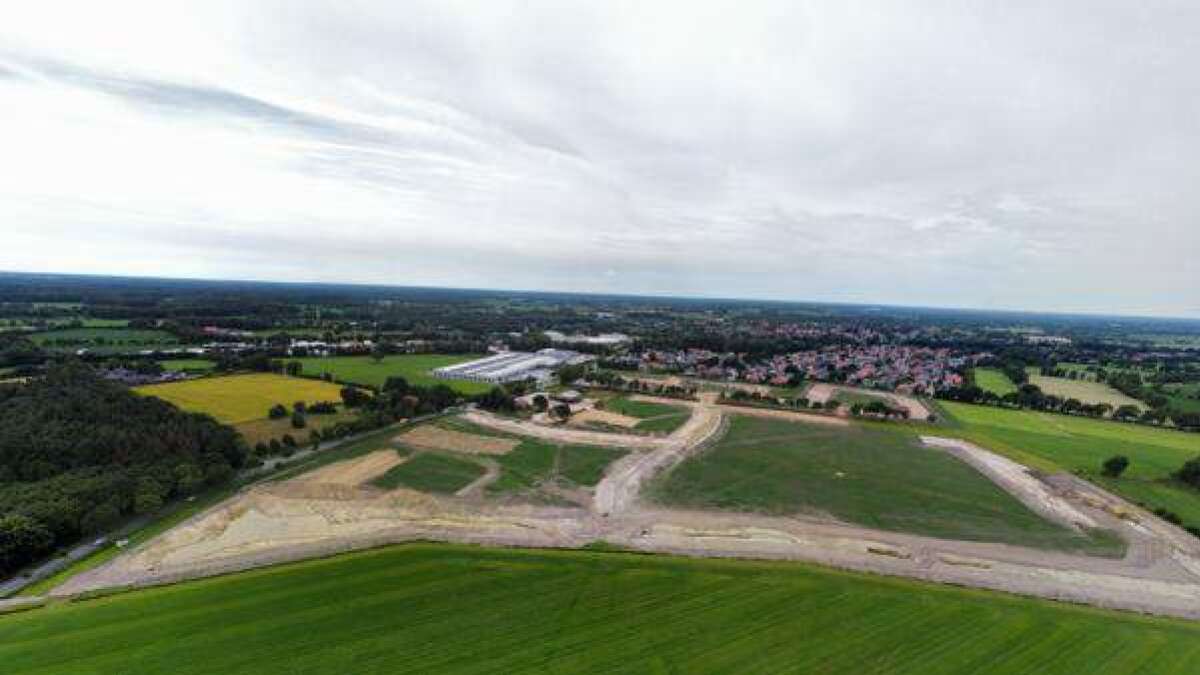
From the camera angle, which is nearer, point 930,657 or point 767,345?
point 930,657

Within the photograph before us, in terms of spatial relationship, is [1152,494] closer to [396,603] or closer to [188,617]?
[396,603]

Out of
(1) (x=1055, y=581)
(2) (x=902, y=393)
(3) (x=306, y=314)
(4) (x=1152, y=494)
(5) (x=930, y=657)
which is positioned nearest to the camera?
(5) (x=930, y=657)

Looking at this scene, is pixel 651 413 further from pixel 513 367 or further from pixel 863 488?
pixel 513 367

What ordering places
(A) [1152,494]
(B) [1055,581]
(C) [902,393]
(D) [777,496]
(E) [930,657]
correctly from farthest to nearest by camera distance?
(C) [902,393]
(A) [1152,494]
(D) [777,496]
(B) [1055,581]
(E) [930,657]

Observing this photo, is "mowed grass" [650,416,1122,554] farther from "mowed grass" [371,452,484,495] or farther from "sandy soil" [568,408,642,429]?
"mowed grass" [371,452,484,495]

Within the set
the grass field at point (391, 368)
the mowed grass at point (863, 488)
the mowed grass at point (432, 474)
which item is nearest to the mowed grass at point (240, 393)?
the grass field at point (391, 368)

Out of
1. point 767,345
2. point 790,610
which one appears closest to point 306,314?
point 767,345

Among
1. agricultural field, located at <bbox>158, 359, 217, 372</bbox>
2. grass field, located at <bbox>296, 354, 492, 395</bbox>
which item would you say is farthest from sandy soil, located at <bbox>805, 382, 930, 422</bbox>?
agricultural field, located at <bbox>158, 359, 217, 372</bbox>
